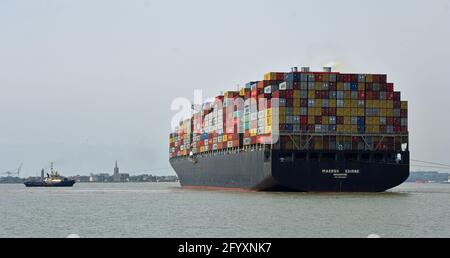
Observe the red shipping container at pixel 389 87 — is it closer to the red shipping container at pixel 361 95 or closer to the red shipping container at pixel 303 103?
the red shipping container at pixel 361 95

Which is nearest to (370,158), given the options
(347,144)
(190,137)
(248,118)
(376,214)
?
(347,144)

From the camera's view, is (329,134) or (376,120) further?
(376,120)

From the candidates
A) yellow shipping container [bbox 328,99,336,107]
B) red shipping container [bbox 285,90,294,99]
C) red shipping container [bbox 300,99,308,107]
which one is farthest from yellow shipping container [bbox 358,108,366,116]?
red shipping container [bbox 285,90,294,99]

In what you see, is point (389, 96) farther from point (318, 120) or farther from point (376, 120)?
point (318, 120)

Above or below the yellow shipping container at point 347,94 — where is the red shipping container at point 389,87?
above

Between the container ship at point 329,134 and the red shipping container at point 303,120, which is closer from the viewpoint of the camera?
the container ship at point 329,134

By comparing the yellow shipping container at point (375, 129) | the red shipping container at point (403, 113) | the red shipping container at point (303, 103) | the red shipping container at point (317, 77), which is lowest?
the yellow shipping container at point (375, 129)

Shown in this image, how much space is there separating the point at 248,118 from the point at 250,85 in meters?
8.54

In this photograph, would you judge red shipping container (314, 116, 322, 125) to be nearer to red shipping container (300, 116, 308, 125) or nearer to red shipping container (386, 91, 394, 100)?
red shipping container (300, 116, 308, 125)

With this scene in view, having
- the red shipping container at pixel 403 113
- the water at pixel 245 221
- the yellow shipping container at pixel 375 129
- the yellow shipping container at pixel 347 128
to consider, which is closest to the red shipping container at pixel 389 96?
the red shipping container at pixel 403 113

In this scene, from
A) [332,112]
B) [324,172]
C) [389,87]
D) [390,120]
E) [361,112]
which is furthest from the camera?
[389,87]

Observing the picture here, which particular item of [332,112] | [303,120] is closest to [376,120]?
[332,112]
